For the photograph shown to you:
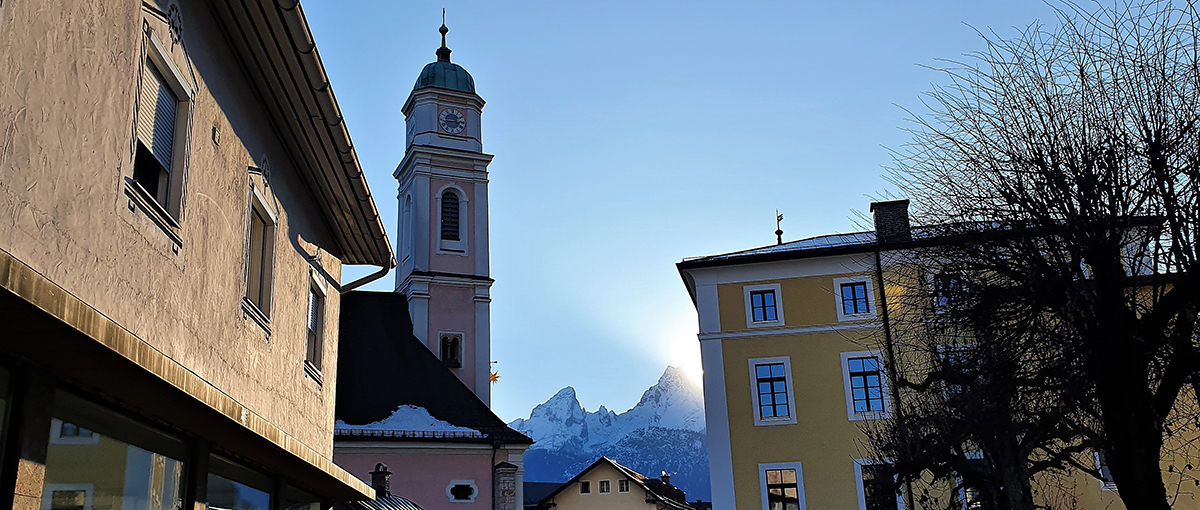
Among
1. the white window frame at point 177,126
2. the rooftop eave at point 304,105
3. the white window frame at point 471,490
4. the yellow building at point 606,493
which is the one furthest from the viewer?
the yellow building at point 606,493

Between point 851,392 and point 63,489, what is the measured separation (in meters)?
29.0

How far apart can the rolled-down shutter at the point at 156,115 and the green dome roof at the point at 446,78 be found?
37.1m

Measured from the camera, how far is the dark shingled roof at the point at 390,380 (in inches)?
1359

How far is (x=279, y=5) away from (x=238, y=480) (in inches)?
183

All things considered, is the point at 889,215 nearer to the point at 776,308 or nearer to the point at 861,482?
the point at 776,308

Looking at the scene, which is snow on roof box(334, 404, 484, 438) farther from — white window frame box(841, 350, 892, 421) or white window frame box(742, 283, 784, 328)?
white window frame box(841, 350, 892, 421)

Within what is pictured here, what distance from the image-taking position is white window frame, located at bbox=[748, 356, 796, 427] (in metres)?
32.0

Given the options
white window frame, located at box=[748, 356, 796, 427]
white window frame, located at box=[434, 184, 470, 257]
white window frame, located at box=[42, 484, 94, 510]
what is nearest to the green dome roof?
white window frame, located at box=[434, 184, 470, 257]

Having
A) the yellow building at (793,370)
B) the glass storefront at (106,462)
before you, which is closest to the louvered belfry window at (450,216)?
the yellow building at (793,370)

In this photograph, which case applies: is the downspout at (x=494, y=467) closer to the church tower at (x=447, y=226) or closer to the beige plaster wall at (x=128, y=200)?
the church tower at (x=447, y=226)

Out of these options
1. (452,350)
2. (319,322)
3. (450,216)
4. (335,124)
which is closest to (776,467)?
(452,350)

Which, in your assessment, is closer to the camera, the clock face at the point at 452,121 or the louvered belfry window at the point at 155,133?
the louvered belfry window at the point at 155,133

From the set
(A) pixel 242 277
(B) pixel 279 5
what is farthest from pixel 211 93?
(A) pixel 242 277

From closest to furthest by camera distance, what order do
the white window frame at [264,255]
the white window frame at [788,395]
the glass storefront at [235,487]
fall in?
the glass storefront at [235,487], the white window frame at [264,255], the white window frame at [788,395]
